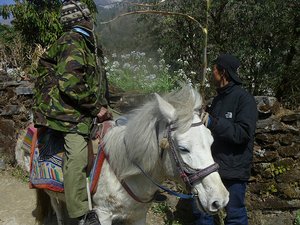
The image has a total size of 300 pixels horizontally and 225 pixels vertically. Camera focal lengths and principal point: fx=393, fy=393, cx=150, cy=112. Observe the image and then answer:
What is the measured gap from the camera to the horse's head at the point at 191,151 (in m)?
2.51

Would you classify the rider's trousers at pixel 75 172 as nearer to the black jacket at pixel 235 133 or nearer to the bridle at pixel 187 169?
the bridle at pixel 187 169

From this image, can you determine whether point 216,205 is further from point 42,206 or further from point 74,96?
point 42,206

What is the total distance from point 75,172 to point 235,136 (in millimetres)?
1355

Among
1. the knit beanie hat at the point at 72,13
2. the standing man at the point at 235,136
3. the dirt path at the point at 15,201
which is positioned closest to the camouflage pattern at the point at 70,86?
the knit beanie hat at the point at 72,13

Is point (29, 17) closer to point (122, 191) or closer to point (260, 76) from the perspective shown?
point (260, 76)

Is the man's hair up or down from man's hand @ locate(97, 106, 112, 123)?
up

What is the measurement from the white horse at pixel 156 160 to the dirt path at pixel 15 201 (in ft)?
7.63

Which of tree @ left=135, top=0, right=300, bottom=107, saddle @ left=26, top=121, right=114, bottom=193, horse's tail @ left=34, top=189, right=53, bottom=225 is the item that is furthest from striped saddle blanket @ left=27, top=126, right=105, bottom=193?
tree @ left=135, top=0, right=300, bottom=107

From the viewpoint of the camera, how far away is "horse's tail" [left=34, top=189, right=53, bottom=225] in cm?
436

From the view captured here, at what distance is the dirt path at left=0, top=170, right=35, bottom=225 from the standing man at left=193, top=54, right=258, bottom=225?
281 centimetres

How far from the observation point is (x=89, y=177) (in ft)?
10.5

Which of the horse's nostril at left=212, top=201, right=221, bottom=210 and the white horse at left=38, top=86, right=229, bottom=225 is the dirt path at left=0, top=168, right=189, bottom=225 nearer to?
the white horse at left=38, top=86, right=229, bottom=225

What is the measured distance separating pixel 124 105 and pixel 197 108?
3.43 meters

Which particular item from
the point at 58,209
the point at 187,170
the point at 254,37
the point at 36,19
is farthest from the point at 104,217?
the point at 36,19
